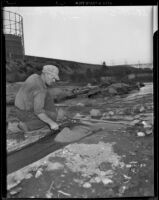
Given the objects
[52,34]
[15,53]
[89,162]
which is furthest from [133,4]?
[89,162]

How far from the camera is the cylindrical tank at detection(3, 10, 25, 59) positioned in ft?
4.86

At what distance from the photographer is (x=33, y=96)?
5.02 ft

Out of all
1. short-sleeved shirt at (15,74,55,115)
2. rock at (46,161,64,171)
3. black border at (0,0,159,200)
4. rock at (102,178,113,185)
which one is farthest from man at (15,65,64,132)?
rock at (102,178,113,185)

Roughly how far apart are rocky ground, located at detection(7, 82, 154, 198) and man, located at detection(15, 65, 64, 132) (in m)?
0.09

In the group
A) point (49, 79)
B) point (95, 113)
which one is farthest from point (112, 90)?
point (49, 79)

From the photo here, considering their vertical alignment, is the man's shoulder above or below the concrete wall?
below

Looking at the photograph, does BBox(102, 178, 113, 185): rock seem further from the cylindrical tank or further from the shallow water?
the cylindrical tank

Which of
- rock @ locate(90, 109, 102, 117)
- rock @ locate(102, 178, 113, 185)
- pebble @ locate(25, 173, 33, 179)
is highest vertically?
rock @ locate(90, 109, 102, 117)

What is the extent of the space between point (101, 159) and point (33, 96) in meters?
0.57

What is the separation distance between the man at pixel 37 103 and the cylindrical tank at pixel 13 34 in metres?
0.17

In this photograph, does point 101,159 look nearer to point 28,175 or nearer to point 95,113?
point 95,113

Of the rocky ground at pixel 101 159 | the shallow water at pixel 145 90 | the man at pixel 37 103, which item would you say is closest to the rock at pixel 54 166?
the rocky ground at pixel 101 159

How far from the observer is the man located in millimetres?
1515
